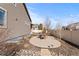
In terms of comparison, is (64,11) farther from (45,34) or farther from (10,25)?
(10,25)

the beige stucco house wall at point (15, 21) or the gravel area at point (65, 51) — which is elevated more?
the beige stucco house wall at point (15, 21)

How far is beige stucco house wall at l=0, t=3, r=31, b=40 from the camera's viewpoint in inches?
192

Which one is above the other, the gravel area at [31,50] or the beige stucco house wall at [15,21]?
the beige stucco house wall at [15,21]

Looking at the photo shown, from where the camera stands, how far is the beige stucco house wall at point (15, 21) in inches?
192

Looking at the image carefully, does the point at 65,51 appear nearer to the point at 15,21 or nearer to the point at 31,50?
the point at 31,50

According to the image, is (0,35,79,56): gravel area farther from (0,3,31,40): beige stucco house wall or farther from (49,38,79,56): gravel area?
(0,3,31,40): beige stucco house wall

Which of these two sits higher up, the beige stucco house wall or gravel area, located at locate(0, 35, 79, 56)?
the beige stucco house wall

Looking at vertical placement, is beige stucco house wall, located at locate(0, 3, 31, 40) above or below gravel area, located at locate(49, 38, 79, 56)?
above

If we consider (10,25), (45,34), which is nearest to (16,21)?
(10,25)

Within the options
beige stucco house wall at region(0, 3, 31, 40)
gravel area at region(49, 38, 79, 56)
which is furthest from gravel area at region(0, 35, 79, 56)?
beige stucco house wall at region(0, 3, 31, 40)

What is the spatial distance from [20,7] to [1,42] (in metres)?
1.20

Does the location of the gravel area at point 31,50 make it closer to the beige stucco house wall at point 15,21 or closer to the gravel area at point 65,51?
the gravel area at point 65,51

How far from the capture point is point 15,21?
16.7 ft

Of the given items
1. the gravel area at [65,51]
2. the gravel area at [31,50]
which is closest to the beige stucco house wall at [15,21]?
the gravel area at [31,50]
